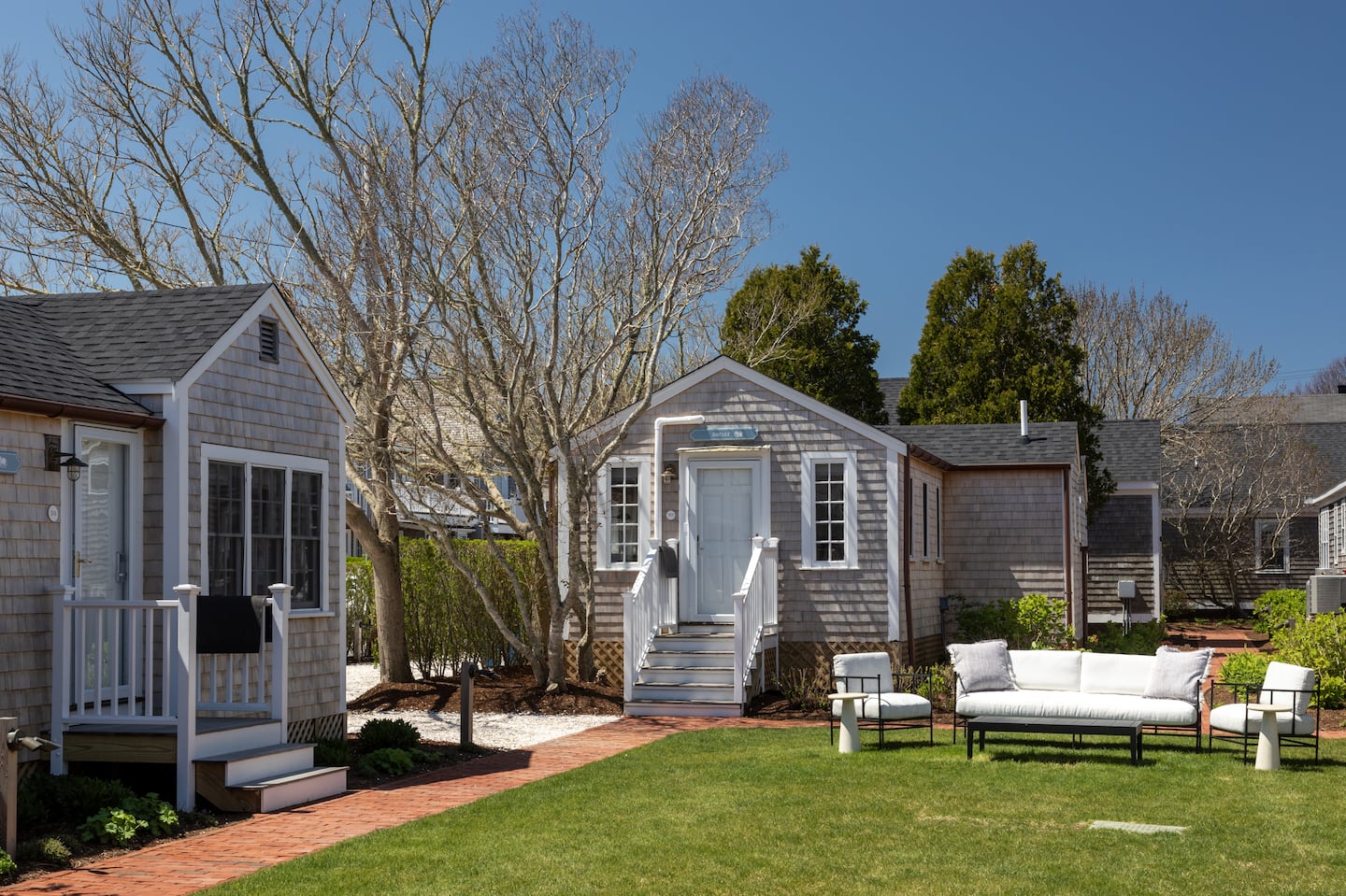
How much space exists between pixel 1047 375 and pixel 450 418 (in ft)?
43.7

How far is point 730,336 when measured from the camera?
94.9 ft

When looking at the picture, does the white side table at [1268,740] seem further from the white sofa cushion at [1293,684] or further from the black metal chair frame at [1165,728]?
the black metal chair frame at [1165,728]

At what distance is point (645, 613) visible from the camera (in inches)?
667

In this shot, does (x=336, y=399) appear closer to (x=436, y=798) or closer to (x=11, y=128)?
(x=436, y=798)

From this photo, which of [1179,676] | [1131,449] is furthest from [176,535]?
[1131,449]

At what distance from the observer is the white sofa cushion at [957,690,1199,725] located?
12.0 meters

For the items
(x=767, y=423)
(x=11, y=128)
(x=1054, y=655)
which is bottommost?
(x=1054, y=655)

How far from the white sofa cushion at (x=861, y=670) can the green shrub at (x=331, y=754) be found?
4.60 meters

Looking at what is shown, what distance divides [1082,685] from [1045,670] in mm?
367

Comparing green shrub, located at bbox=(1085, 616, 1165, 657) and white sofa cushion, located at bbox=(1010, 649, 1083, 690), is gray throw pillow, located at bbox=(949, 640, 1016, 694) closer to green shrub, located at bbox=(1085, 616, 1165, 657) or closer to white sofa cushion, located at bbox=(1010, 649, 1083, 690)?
white sofa cushion, located at bbox=(1010, 649, 1083, 690)

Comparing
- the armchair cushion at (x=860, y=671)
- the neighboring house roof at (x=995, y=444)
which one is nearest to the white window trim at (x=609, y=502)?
the neighboring house roof at (x=995, y=444)

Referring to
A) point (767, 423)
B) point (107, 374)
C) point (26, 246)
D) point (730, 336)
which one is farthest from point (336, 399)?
→ point (730, 336)

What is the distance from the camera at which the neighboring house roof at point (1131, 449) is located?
28.7m

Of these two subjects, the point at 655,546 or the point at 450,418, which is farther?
the point at 450,418
